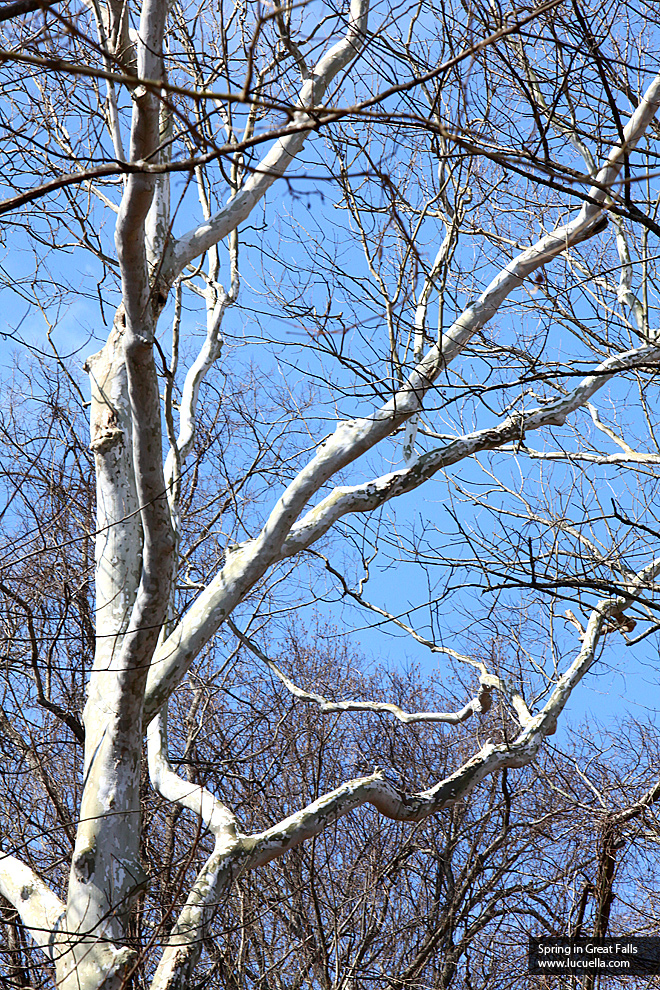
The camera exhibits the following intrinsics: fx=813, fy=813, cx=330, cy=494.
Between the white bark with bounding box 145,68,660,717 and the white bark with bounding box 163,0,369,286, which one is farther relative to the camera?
the white bark with bounding box 163,0,369,286

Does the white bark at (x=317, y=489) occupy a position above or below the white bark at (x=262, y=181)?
below

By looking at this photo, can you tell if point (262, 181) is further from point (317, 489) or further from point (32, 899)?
point (32, 899)

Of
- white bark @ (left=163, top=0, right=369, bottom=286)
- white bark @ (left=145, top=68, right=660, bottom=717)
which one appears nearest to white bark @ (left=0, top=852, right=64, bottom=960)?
white bark @ (left=145, top=68, right=660, bottom=717)

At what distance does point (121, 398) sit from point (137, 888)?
9.33ft

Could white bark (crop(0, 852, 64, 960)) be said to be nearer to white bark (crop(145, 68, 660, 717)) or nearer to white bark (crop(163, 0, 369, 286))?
white bark (crop(145, 68, 660, 717))

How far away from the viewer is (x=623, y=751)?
11273 millimetres

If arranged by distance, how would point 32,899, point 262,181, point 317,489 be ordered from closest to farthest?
point 32,899, point 317,489, point 262,181

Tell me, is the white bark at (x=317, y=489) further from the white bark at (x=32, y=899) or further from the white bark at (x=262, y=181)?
the white bark at (x=262, y=181)

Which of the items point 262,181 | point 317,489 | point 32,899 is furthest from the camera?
point 262,181

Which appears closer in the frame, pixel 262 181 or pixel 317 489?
pixel 317 489

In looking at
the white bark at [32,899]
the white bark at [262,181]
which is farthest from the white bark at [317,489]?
the white bark at [262,181]

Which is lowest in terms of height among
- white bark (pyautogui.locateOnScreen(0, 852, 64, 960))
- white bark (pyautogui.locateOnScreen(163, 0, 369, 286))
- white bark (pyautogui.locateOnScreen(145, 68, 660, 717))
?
white bark (pyautogui.locateOnScreen(0, 852, 64, 960))

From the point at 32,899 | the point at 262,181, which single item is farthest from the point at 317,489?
the point at 32,899

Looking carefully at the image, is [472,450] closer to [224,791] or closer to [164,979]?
[164,979]
